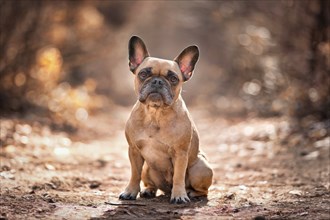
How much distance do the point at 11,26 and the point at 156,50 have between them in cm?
1695

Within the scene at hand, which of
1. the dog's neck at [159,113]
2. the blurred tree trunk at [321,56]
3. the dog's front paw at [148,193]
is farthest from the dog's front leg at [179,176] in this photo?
the blurred tree trunk at [321,56]

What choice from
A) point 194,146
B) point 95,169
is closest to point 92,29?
point 95,169

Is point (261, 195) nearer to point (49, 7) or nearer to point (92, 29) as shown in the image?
point (49, 7)

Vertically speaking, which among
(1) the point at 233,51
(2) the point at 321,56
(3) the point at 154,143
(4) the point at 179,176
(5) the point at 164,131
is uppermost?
(1) the point at 233,51

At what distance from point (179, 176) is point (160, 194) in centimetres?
72

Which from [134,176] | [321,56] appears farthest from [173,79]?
[321,56]

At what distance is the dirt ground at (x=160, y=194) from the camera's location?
476 cm

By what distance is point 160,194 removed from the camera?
19.4 ft

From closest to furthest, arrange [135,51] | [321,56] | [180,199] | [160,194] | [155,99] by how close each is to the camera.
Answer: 1. [155,99]
2. [180,199]
3. [135,51]
4. [160,194]
5. [321,56]

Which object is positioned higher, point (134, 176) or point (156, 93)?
point (156, 93)

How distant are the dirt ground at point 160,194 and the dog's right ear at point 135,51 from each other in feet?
4.43

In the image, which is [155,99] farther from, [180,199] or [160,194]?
[160,194]

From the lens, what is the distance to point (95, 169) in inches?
302

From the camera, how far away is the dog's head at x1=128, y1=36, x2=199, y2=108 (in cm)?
511
